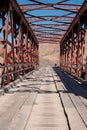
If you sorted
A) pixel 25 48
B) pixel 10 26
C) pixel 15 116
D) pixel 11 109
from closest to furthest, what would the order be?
1. pixel 15 116
2. pixel 11 109
3. pixel 10 26
4. pixel 25 48

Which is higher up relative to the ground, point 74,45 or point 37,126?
point 74,45

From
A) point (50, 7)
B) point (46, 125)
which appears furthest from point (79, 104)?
point (50, 7)

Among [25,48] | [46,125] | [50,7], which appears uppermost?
[50,7]

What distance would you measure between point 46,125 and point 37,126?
0.66 ft

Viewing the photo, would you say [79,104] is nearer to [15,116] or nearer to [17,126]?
[15,116]

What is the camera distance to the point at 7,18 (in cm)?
1658

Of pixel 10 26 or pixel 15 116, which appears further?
pixel 10 26

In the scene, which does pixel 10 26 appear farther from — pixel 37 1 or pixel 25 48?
pixel 25 48

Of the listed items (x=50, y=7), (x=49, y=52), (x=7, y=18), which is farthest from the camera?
(x=49, y=52)

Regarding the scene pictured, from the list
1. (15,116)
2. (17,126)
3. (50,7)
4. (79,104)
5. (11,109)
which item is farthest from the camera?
(50,7)

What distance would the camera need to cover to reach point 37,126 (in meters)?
6.57

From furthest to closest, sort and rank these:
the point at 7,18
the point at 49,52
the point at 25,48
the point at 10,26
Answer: the point at 49,52
the point at 25,48
the point at 10,26
the point at 7,18

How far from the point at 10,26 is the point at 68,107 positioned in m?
9.58

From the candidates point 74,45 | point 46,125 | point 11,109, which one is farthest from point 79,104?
point 74,45
